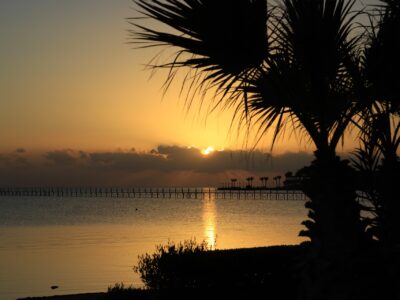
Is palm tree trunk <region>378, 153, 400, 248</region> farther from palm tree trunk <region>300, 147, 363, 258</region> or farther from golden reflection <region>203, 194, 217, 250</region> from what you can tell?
golden reflection <region>203, 194, 217, 250</region>

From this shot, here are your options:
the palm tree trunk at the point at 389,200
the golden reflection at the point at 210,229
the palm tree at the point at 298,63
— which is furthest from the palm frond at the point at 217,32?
the golden reflection at the point at 210,229

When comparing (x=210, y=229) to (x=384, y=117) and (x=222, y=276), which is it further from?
(x=384, y=117)

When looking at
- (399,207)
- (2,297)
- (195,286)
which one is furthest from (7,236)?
(399,207)

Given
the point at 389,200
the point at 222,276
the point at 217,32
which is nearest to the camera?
the point at 217,32

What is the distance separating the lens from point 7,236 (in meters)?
47.9

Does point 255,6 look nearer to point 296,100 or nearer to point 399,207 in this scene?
point 296,100

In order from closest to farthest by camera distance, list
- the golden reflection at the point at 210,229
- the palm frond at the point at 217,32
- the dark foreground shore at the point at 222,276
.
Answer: the palm frond at the point at 217,32 < the dark foreground shore at the point at 222,276 < the golden reflection at the point at 210,229

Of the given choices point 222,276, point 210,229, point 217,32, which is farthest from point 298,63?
point 210,229

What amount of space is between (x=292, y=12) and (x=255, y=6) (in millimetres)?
614

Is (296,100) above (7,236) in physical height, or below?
Answer: above

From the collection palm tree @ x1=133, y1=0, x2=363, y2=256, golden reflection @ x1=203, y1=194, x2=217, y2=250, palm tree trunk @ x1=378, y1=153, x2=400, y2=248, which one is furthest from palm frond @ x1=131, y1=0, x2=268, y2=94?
golden reflection @ x1=203, y1=194, x2=217, y2=250

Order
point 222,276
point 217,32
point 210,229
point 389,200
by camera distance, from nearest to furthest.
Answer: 1. point 217,32
2. point 389,200
3. point 222,276
4. point 210,229

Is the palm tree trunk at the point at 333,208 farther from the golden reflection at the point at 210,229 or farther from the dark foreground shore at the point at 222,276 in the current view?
the golden reflection at the point at 210,229

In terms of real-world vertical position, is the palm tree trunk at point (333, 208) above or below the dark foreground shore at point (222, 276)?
above
